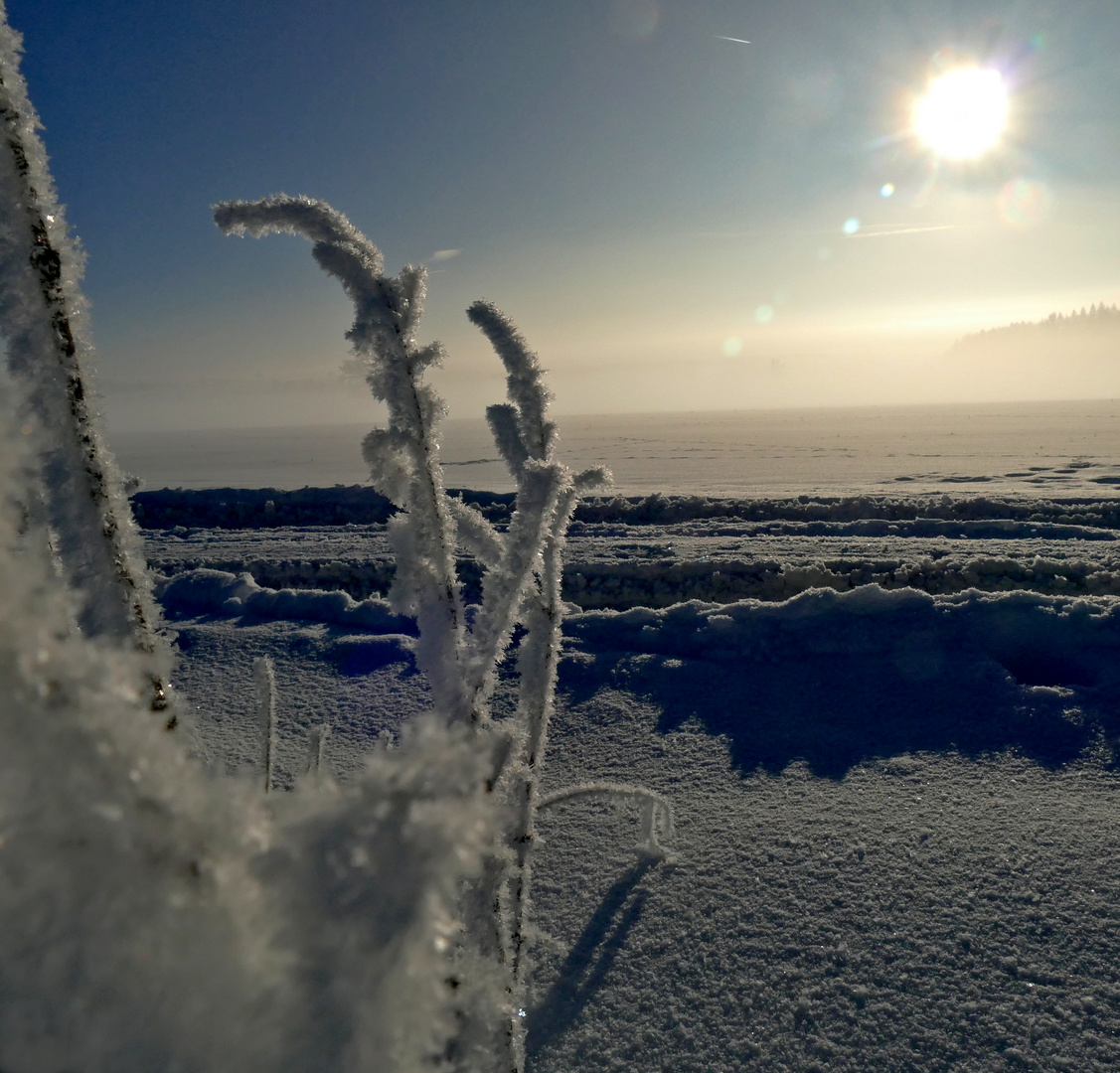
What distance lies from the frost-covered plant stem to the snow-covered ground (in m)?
1.00

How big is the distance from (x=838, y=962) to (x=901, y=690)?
1513 millimetres

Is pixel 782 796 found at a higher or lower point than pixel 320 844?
lower

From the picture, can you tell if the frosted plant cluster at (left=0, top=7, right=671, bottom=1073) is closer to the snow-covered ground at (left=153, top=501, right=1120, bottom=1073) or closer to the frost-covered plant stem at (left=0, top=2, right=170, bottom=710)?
the frost-covered plant stem at (left=0, top=2, right=170, bottom=710)

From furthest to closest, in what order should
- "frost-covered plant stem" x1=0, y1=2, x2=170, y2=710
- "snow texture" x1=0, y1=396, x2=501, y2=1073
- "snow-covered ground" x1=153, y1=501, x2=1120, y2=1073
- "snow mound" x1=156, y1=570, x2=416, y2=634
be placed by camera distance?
1. "snow mound" x1=156, y1=570, x2=416, y2=634
2. "snow-covered ground" x1=153, y1=501, x2=1120, y2=1073
3. "frost-covered plant stem" x1=0, y1=2, x2=170, y2=710
4. "snow texture" x1=0, y1=396, x2=501, y2=1073

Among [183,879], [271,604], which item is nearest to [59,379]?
[183,879]

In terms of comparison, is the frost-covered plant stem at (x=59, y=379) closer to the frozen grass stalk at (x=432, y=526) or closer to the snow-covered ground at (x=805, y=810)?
the frozen grass stalk at (x=432, y=526)

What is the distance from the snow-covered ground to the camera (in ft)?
5.57

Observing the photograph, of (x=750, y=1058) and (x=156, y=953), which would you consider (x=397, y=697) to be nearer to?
(x=750, y=1058)

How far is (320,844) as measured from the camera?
323 millimetres

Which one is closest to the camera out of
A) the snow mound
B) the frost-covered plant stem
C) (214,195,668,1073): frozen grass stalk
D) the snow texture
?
the snow texture

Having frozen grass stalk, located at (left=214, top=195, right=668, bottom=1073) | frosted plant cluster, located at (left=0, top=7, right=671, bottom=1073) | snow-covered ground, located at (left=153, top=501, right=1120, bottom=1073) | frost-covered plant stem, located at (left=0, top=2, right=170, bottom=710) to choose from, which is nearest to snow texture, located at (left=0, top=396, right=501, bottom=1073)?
frosted plant cluster, located at (left=0, top=7, right=671, bottom=1073)

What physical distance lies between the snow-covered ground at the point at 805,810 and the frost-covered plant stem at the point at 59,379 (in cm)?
100

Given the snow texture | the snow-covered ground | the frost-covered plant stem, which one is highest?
the frost-covered plant stem

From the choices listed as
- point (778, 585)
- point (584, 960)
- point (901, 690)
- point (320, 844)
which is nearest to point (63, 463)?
point (320, 844)
